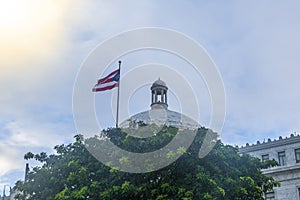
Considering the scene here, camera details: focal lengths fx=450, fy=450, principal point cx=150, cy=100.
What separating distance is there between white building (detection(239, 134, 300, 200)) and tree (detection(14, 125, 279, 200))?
789 inches

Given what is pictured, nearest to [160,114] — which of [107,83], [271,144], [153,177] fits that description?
[271,144]

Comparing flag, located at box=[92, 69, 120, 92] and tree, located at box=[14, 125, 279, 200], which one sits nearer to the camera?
tree, located at box=[14, 125, 279, 200]

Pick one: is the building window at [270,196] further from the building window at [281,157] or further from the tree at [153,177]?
the tree at [153,177]

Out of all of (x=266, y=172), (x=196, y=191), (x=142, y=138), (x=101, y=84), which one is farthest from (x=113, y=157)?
(x=266, y=172)

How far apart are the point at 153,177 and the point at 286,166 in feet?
89.4

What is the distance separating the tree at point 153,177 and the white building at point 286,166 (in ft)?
65.8

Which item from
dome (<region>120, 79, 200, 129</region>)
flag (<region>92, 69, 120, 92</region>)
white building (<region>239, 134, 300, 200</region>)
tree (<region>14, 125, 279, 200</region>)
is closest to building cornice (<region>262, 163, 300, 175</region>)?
white building (<region>239, 134, 300, 200</region>)

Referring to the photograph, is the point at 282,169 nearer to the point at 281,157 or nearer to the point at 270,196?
the point at 281,157

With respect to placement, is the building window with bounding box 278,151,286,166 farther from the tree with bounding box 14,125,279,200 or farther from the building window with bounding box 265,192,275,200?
the tree with bounding box 14,125,279,200

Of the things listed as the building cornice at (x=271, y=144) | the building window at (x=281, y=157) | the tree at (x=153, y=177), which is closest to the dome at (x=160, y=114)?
the building cornice at (x=271, y=144)

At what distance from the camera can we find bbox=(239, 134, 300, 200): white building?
4766 cm

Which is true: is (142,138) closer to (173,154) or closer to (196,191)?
(173,154)

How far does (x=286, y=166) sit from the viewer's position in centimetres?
4819

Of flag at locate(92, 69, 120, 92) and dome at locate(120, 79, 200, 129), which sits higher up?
dome at locate(120, 79, 200, 129)
